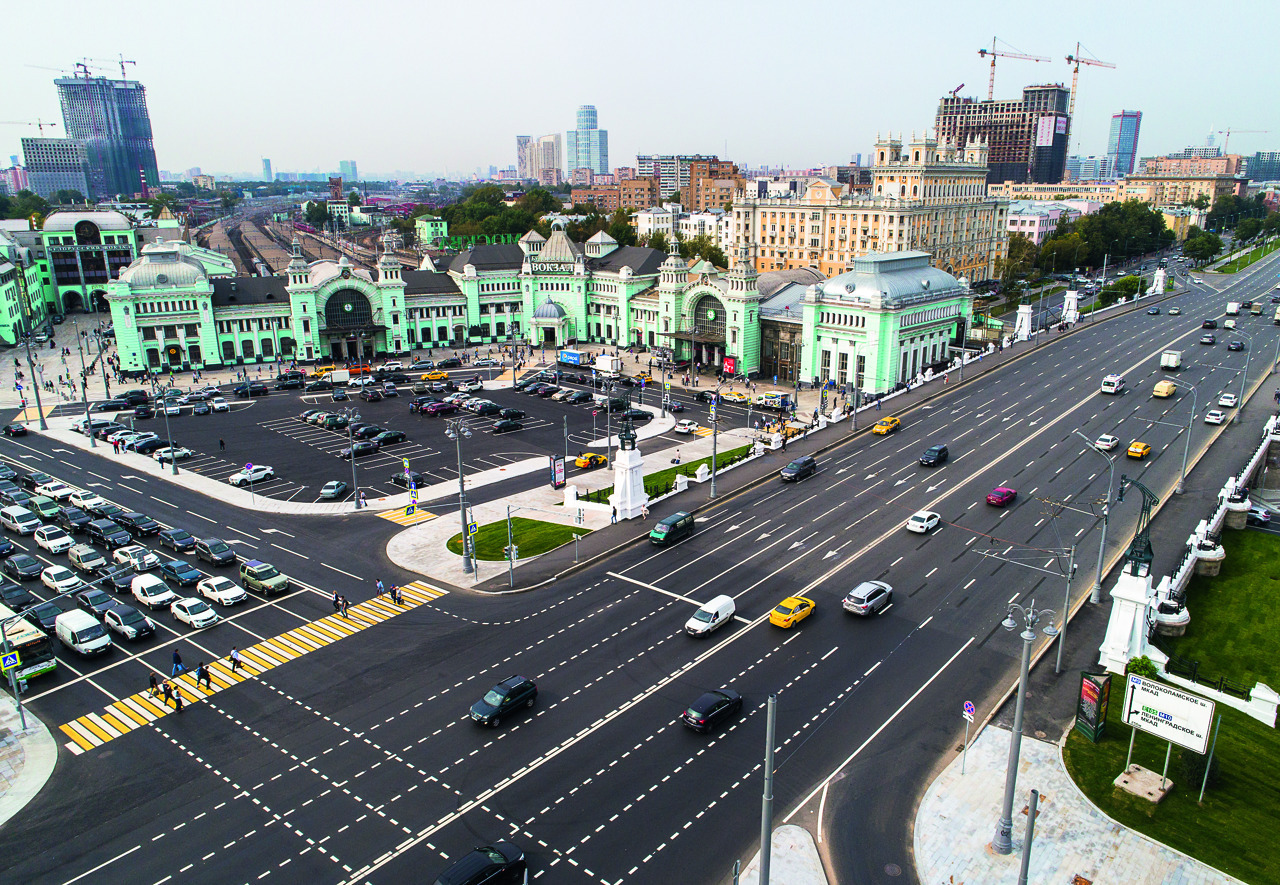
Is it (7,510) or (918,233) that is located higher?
(918,233)

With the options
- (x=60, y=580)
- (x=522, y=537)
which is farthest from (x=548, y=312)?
(x=60, y=580)

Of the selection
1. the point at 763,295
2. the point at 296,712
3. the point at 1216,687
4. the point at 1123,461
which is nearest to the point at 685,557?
the point at 296,712

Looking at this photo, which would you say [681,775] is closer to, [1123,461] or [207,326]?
[1123,461]

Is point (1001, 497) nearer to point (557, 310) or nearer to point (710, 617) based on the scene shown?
point (710, 617)

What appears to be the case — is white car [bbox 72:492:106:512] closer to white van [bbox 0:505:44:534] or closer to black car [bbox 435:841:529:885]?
white van [bbox 0:505:44:534]

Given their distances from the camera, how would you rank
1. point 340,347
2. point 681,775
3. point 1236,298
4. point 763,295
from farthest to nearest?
point 1236,298 < point 340,347 < point 763,295 < point 681,775

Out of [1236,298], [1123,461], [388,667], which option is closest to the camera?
[388,667]

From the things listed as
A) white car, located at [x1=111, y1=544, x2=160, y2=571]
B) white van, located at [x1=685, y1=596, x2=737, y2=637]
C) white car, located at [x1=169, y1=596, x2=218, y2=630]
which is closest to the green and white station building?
white van, located at [x1=685, y1=596, x2=737, y2=637]
